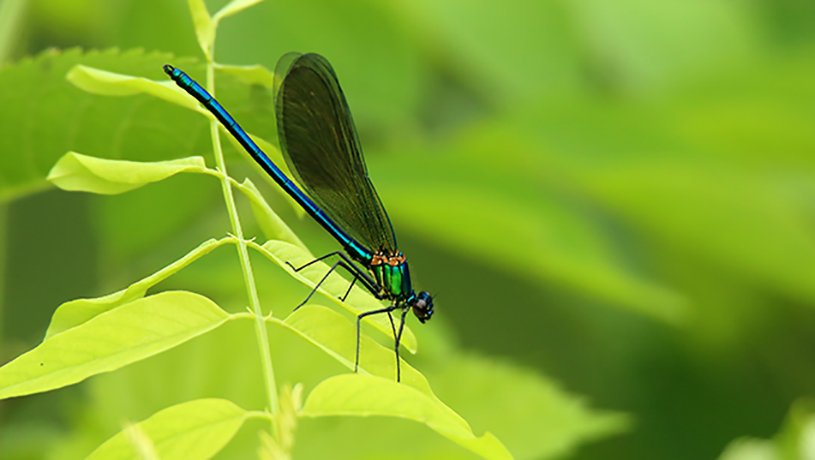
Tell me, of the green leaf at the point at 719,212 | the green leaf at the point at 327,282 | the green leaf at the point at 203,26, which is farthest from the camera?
the green leaf at the point at 719,212

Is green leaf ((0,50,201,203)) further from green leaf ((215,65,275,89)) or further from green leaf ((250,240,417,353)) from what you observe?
green leaf ((250,240,417,353))

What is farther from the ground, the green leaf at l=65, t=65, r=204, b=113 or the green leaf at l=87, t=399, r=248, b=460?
the green leaf at l=65, t=65, r=204, b=113

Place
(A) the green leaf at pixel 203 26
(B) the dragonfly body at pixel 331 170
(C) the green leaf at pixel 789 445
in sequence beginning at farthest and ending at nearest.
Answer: (C) the green leaf at pixel 789 445 < (B) the dragonfly body at pixel 331 170 < (A) the green leaf at pixel 203 26

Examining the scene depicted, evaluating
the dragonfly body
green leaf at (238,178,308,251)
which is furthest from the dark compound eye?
green leaf at (238,178,308,251)

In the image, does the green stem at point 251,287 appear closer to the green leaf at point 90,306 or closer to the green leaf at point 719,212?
the green leaf at point 90,306

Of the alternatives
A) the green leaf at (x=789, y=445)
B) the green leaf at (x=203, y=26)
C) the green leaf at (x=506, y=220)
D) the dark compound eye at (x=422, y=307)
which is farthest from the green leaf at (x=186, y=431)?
the green leaf at (x=506, y=220)

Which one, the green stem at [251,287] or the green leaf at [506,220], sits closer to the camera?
the green stem at [251,287]
